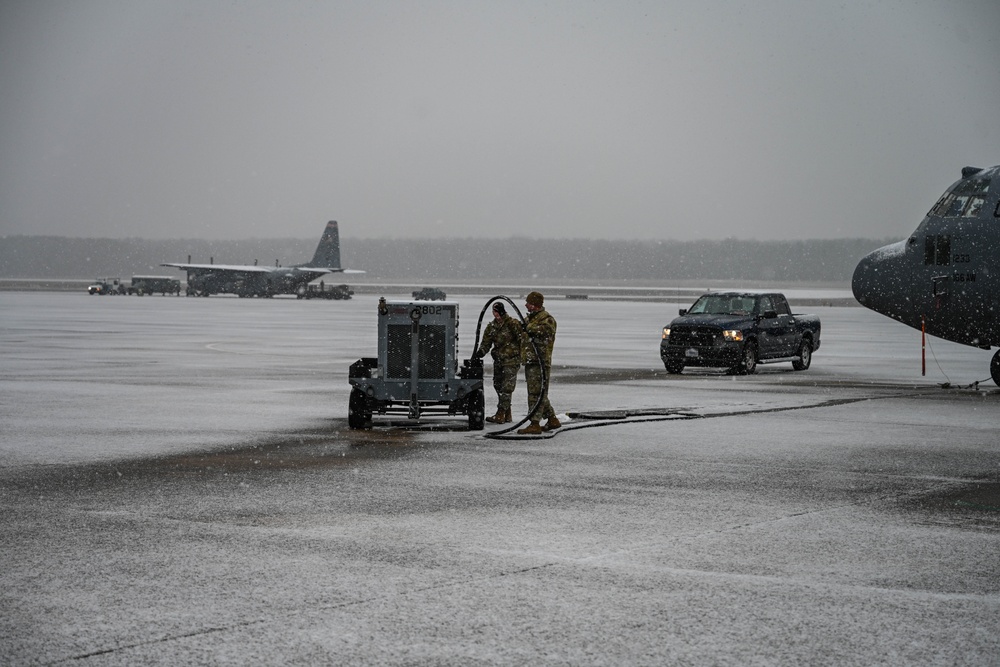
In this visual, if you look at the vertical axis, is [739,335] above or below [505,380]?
Answer: above

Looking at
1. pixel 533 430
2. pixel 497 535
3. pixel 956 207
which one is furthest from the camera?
pixel 956 207

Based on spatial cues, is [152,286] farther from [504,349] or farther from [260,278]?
[504,349]

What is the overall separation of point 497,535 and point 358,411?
7781 mm

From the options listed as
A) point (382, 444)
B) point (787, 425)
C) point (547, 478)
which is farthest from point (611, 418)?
point (547, 478)

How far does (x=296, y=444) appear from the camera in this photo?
15633 mm

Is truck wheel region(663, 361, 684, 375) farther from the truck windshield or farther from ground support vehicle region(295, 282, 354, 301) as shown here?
ground support vehicle region(295, 282, 354, 301)

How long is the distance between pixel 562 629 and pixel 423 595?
1.11 meters

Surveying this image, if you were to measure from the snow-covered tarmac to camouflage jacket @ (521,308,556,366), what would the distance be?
1290 mm

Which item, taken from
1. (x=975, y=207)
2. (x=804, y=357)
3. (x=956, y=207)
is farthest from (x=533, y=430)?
(x=804, y=357)

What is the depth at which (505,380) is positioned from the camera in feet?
59.3

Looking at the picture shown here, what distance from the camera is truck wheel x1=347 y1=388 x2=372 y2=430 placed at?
684 inches

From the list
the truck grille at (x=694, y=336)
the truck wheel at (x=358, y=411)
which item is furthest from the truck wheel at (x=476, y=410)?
the truck grille at (x=694, y=336)

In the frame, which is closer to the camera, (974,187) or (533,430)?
(533,430)

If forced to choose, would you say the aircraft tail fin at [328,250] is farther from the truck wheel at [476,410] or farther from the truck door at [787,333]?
the truck wheel at [476,410]
